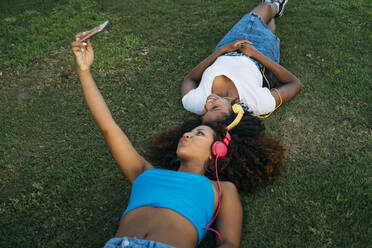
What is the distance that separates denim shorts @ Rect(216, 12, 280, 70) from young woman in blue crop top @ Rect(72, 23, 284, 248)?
1.68 meters

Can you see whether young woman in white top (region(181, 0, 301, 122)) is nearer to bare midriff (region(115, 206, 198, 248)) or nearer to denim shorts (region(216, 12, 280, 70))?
denim shorts (region(216, 12, 280, 70))

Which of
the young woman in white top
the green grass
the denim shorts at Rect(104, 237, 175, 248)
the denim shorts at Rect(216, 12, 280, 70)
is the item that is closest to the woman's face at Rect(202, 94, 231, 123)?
the young woman in white top

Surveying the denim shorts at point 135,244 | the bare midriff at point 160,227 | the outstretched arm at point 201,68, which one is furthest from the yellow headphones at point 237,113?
the denim shorts at point 135,244

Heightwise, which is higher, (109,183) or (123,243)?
(123,243)

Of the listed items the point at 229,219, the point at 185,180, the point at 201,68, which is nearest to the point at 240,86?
the point at 201,68

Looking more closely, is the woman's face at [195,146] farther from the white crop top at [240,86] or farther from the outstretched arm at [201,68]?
the outstretched arm at [201,68]

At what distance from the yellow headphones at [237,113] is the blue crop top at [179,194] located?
785mm

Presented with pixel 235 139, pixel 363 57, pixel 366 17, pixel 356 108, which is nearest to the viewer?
pixel 235 139

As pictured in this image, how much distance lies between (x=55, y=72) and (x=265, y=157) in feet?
12.7

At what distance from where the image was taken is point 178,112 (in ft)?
14.8

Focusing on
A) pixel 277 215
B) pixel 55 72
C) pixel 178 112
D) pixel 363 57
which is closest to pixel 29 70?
pixel 55 72

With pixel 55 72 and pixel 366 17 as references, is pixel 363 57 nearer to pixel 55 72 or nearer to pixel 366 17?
pixel 366 17

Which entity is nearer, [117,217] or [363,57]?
[117,217]

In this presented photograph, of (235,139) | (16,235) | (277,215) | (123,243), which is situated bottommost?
(277,215)
